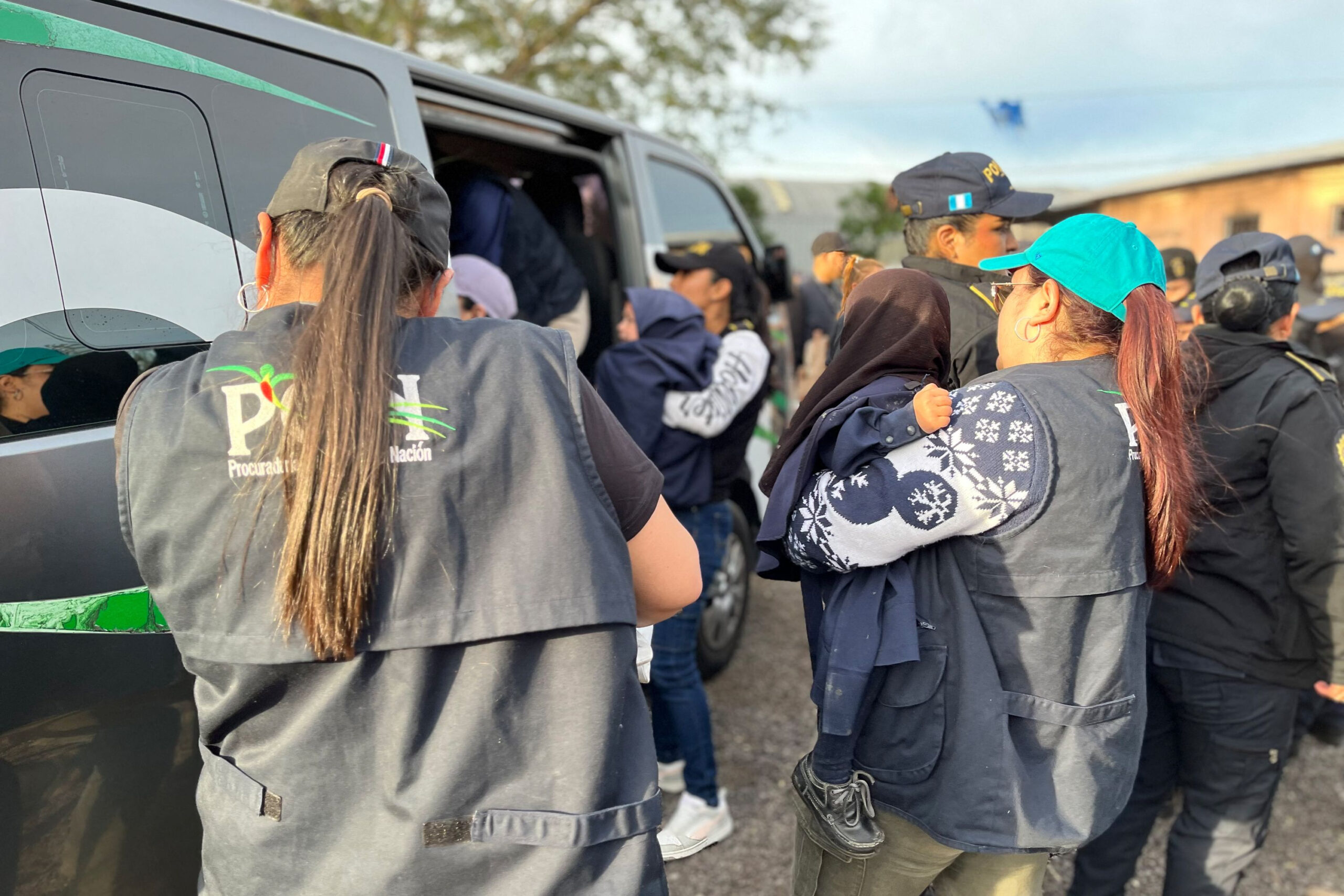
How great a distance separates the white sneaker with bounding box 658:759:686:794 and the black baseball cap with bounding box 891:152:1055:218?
198 cm

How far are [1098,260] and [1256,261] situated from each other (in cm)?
135

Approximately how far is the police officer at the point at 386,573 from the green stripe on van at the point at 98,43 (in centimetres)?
93

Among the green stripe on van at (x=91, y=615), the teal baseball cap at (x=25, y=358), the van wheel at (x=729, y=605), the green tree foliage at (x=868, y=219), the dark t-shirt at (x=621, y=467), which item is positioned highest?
the green tree foliage at (x=868, y=219)

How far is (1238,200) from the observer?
13719mm

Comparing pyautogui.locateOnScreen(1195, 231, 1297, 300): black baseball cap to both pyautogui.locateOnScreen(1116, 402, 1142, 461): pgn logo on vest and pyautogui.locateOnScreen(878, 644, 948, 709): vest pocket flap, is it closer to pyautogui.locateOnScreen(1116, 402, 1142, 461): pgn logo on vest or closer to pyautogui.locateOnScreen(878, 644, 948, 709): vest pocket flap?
pyautogui.locateOnScreen(1116, 402, 1142, 461): pgn logo on vest

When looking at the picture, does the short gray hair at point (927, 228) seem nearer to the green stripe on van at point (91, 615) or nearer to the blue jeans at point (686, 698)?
the blue jeans at point (686, 698)

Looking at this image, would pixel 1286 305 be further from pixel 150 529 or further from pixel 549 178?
pixel 549 178

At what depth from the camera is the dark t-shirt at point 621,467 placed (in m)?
1.21

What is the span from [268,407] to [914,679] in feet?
3.78

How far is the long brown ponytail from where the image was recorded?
1.04m

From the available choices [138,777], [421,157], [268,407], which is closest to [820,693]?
[268,407]

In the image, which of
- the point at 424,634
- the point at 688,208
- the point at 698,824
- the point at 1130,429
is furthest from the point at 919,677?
the point at 688,208

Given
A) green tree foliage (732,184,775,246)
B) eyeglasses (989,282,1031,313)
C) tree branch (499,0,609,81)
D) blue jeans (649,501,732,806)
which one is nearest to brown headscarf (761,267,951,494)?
eyeglasses (989,282,1031,313)

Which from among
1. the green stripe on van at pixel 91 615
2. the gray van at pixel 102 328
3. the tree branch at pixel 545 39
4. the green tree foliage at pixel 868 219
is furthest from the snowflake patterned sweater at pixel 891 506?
the green tree foliage at pixel 868 219
